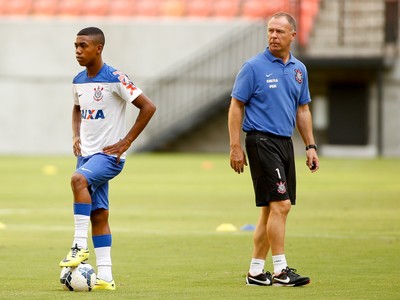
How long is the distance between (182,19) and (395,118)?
7101 millimetres

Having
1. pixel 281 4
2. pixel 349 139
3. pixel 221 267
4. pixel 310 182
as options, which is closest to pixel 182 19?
pixel 281 4

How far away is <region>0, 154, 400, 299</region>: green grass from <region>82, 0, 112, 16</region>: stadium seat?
12.3 m

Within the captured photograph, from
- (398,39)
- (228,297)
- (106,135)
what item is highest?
(398,39)

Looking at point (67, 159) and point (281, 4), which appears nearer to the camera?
point (67, 159)

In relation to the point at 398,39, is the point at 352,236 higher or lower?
lower

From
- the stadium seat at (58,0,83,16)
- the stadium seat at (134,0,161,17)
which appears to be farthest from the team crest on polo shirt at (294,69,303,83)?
the stadium seat at (58,0,83,16)

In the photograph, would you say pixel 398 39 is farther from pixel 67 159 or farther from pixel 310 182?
pixel 310 182

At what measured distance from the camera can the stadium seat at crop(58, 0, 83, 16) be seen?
38656 millimetres

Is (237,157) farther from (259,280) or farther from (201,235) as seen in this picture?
(201,235)

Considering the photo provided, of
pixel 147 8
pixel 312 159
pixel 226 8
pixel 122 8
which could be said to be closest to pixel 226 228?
pixel 312 159

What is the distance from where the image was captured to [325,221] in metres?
15.8

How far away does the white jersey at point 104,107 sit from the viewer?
9.53m

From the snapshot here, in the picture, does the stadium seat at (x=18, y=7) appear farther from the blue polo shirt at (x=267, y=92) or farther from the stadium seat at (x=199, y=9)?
the blue polo shirt at (x=267, y=92)

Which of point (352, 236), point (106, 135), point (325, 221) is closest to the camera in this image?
point (106, 135)
